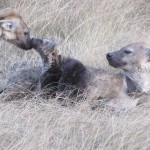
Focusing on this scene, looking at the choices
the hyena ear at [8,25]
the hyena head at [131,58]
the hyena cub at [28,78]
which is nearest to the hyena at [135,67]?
the hyena head at [131,58]

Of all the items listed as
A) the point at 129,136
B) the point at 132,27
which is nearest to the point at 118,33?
the point at 132,27

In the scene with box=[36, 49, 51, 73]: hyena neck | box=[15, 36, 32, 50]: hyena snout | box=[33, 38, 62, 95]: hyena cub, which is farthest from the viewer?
box=[15, 36, 32, 50]: hyena snout

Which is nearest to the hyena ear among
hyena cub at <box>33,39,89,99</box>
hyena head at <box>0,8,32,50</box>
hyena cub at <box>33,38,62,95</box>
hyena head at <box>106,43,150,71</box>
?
hyena head at <box>0,8,32,50</box>

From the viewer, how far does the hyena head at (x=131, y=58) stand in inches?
272

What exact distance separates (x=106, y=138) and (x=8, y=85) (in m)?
2.01

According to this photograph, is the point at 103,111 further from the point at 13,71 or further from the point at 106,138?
the point at 13,71

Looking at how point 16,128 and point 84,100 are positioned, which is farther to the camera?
point 84,100

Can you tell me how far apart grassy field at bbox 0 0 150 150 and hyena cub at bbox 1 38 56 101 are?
0.95 ft

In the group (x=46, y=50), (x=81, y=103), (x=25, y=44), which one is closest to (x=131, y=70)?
(x=81, y=103)

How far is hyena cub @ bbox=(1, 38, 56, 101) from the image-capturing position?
6709mm

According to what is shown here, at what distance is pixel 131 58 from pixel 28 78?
1252mm

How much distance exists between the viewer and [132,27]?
936 centimetres

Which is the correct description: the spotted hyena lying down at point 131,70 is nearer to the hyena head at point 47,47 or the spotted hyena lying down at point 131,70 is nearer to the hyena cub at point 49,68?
the hyena cub at point 49,68

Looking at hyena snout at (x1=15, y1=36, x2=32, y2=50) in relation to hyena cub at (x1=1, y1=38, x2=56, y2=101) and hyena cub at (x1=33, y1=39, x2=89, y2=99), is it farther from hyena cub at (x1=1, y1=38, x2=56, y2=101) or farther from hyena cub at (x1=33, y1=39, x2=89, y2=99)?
hyena cub at (x1=33, y1=39, x2=89, y2=99)
